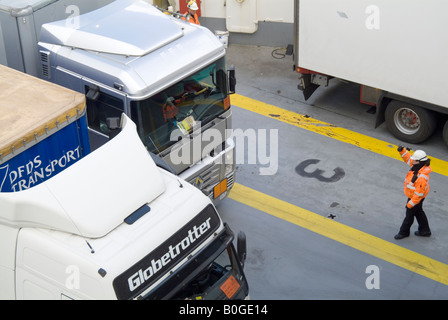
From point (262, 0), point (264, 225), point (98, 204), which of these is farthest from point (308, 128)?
point (98, 204)

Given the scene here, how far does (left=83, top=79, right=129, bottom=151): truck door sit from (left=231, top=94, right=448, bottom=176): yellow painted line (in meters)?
4.89

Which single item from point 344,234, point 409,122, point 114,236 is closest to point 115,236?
point 114,236

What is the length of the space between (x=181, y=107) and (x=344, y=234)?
10.5ft

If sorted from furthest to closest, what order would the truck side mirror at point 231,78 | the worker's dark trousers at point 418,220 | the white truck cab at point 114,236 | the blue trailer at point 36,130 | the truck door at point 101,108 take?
the worker's dark trousers at point 418,220
the truck side mirror at point 231,78
the truck door at point 101,108
the blue trailer at point 36,130
the white truck cab at point 114,236

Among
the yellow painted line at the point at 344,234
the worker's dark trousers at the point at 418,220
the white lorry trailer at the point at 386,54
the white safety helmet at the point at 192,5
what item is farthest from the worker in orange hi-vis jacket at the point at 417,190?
the white safety helmet at the point at 192,5

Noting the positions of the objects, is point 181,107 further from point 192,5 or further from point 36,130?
point 192,5

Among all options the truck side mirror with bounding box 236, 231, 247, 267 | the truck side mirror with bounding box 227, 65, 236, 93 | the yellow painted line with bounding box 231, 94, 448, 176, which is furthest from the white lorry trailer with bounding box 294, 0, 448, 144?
the truck side mirror with bounding box 236, 231, 247, 267

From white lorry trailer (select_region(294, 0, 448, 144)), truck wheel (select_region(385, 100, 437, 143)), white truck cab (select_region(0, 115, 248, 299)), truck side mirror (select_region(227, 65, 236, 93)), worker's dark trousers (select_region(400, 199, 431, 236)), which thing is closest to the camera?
white truck cab (select_region(0, 115, 248, 299))

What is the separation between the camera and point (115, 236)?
6.34 m

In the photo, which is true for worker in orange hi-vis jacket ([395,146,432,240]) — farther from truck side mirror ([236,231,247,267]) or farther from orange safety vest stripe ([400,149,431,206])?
truck side mirror ([236,231,247,267])

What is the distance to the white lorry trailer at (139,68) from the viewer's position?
838 centimetres

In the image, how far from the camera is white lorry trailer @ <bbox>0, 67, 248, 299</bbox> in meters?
6.17

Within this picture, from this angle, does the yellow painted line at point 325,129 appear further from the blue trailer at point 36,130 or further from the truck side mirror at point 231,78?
the blue trailer at point 36,130

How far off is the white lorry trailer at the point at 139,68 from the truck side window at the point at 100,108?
13 millimetres
